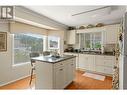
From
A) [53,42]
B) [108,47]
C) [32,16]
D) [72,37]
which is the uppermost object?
[32,16]

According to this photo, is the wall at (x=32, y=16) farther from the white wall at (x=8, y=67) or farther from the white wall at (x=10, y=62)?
the white wall at (x=8, y=67)

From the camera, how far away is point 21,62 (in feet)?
13.4

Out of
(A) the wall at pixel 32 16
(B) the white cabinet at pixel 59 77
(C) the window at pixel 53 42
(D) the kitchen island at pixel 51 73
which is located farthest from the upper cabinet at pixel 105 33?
(B) the white cabinet at pixel 59 77

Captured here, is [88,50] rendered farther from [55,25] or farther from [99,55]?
[55,25]

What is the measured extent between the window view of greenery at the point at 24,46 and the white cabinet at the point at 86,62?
206 centimetres

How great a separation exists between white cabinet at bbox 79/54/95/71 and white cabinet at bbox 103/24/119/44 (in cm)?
97

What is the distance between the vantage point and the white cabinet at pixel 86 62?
4754mm

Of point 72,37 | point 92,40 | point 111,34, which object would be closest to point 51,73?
point 111,34

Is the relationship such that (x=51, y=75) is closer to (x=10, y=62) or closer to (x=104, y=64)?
(x=10, y=62)

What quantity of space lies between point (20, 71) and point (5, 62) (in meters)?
0.71

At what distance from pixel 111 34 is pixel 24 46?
141 inches

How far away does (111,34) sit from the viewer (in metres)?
4.45

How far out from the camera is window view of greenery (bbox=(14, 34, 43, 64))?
3930 mm

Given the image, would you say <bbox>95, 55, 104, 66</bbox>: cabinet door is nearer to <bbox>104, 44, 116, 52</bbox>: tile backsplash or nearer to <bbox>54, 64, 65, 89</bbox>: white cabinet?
<bbox>104, 44, 116, 52</bbox>: tile backsplash
